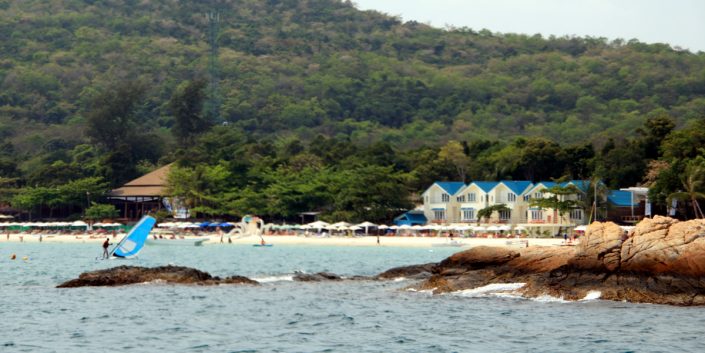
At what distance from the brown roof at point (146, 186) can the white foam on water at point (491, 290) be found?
75.0 metres

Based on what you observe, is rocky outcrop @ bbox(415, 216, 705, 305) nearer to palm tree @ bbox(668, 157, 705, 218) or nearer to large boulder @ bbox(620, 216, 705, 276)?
large boulder @ bbox(620, 216, 705, 276)

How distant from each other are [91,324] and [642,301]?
15436 millimetres

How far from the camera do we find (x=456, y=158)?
10706 centimetres

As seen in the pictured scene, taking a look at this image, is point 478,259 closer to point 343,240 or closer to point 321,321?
point 321,321

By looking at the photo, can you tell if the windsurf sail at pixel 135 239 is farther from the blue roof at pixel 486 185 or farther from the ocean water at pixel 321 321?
the blue roof at pixel 486 185

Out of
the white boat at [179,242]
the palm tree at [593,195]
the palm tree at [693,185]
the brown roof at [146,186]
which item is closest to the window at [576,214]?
the palm tree at [593,195]

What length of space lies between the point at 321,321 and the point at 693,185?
4784cm

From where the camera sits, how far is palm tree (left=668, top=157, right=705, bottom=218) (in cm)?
7312

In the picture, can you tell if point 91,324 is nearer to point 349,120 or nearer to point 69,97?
point 349,120

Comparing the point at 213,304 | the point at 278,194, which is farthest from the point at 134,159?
the point at 213,304

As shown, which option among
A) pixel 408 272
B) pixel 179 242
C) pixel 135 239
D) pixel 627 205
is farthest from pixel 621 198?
pixel 408 272

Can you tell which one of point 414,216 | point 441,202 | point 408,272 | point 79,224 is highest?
point 441,202

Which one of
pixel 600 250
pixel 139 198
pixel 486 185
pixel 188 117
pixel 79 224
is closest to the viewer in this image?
pixel 600 250

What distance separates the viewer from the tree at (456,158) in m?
107
